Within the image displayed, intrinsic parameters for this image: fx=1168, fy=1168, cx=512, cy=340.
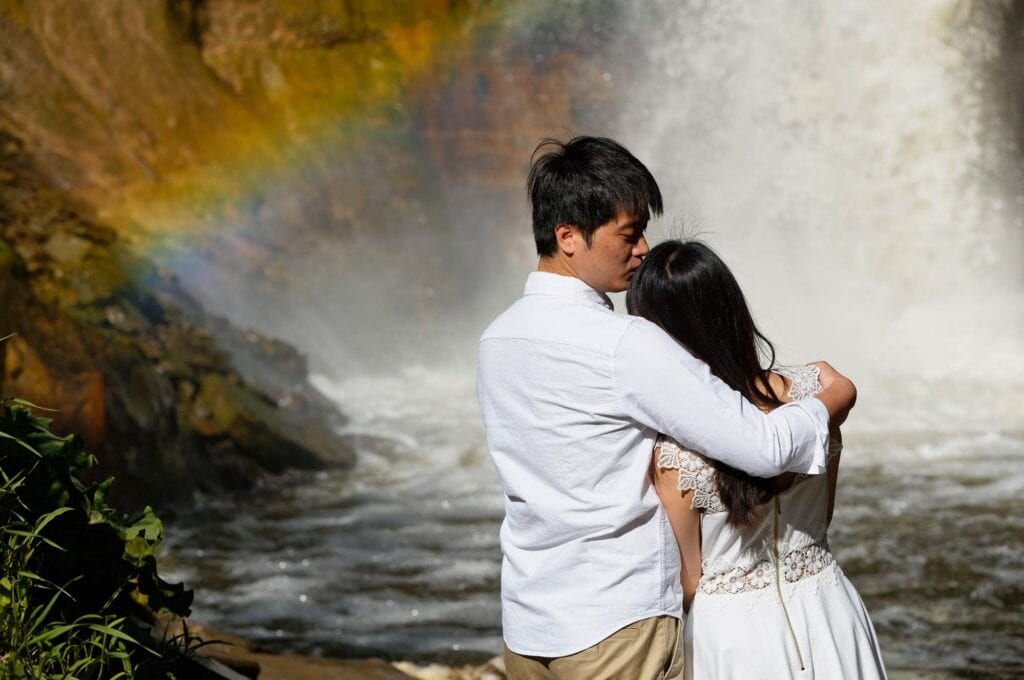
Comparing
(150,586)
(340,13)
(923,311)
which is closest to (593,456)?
(150,586)

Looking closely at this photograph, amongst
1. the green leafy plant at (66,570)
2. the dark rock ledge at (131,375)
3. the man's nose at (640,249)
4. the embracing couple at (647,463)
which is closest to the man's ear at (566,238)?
the embracing couple at (647,463)

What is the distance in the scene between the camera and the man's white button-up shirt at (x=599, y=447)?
7.18 ft

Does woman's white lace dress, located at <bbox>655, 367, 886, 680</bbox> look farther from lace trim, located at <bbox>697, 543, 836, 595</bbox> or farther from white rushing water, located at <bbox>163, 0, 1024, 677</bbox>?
white rushing water, located at <bbox>163, 0, 1024, 677</bbox>

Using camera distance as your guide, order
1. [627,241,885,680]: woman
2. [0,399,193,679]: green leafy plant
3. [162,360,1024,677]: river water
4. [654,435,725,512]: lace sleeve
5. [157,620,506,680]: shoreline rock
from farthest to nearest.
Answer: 1. [162,360,1024,677]: river water
2. [157,620,506,680]: shoreline rock
3. [0,399,193,679]: green leafy plant
4. [627,241,885,680]: woman
5. [654,435,725,512]: lace sleeve

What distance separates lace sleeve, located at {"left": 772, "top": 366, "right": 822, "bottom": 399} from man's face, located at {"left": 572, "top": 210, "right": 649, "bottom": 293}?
0.43 m

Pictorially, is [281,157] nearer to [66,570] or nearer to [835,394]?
[66,570]

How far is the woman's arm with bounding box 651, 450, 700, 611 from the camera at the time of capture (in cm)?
233

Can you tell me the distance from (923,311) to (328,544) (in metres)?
10.1

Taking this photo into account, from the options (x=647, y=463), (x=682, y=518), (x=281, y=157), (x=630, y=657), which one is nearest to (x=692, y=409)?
(x=647, y=463)

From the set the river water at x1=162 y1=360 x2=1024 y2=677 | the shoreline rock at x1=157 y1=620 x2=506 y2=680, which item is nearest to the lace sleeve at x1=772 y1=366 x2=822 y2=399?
the shoreline rock at x1=157 y1=620 x2=506 y2=680

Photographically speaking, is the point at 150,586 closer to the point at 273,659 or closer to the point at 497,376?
the point at 497,376

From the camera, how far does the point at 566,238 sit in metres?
2.41

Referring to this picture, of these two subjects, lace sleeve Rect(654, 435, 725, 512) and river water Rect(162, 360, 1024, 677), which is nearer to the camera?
lace sleeve Rect(654, 435, 725, 512)

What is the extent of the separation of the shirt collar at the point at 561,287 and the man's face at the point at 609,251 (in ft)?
0.07
